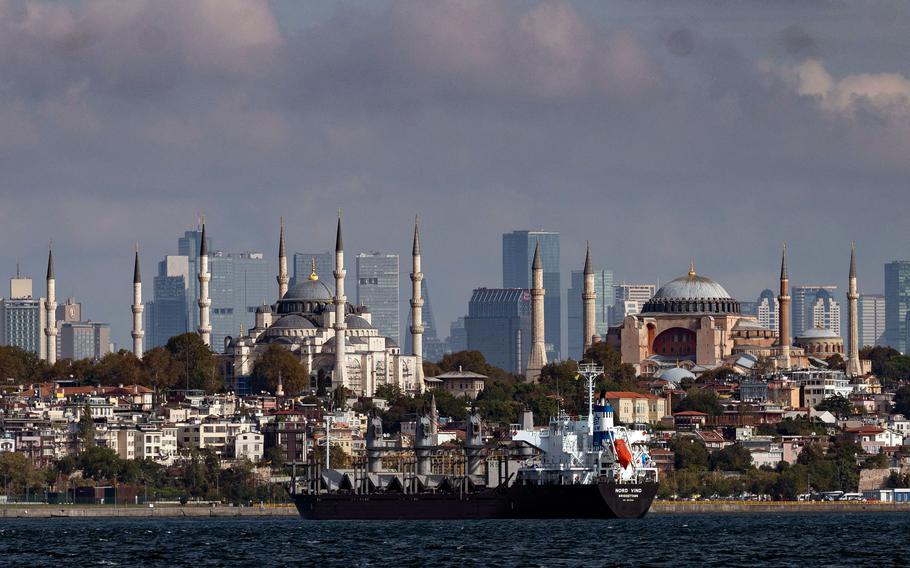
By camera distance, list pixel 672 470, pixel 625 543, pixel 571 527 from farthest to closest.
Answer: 1. pixel 672 470
2. pixel 571 527
3. pixel 625 543

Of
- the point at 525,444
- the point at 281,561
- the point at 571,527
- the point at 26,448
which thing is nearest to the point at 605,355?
the point at 26,448

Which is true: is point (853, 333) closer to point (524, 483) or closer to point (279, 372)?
point (279, 372)

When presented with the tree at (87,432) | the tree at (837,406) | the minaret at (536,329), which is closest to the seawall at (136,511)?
the tree at (87,432)

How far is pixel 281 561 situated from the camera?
74.0 m

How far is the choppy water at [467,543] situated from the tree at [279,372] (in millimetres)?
58554

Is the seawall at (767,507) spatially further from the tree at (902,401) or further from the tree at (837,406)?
the tree at (902,401)

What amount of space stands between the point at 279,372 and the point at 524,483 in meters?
66.4

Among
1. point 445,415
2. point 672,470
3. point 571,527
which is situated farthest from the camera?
point 445,415

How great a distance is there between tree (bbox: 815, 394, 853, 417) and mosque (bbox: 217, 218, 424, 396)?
25092 mm

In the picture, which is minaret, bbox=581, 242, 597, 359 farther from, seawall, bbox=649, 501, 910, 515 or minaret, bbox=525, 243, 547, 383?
seawall, bbox=649, 501, 910, 515

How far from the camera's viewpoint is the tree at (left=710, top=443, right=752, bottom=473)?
14485cm

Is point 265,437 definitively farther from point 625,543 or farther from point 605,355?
point 625,543

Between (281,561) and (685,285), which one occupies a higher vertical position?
(685,285)

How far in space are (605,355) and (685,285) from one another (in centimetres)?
1523
